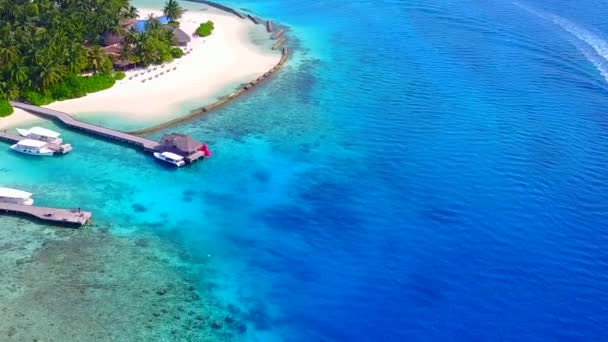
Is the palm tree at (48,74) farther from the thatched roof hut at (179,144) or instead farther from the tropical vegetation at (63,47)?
→ the thatched roof hut at (179,144)

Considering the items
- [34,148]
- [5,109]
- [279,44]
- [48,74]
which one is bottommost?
[34,148]

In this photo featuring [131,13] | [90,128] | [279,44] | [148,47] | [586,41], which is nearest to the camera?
[90,128]

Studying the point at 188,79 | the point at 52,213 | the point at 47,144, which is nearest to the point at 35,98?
the point at 47,144

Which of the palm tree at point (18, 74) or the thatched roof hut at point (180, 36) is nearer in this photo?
the palm tree at point (18, 74)

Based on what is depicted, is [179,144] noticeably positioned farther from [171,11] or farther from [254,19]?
[254,19]

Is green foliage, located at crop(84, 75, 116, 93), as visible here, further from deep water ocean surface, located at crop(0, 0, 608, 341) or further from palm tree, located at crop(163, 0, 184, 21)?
palm tree, located at crop(163, 0, 184, 21)

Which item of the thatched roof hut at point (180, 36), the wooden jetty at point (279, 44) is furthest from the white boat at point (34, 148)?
the wooden jetty at point (279, 44)

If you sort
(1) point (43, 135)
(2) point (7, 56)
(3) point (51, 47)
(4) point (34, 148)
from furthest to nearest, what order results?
(3) point (51, 47)
(2) point (7, 56)
(1) point (43, 135)
(4) point (34, 148)
